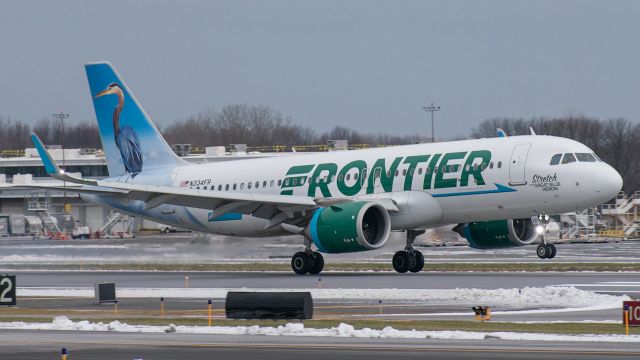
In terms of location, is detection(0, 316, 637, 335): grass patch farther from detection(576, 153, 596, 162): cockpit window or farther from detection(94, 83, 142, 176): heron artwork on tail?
detection(94, 83, 142, 176): heron artwork on tail

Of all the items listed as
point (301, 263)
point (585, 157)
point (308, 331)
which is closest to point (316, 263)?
point (301, 263)

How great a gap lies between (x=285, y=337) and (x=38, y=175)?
397 feet

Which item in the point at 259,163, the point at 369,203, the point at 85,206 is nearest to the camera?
the point at 369,203

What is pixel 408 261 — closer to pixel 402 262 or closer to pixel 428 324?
pixel 402 262

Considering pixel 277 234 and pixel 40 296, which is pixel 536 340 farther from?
pixel 277 234

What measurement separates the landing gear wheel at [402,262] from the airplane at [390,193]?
0.04 metres

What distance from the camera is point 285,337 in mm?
24938

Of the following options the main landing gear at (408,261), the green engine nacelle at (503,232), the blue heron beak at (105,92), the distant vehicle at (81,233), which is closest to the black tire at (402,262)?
the main landing gear at (408,261)

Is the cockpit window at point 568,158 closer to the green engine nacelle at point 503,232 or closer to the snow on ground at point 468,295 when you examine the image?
the green engine nacelle at point 503,232

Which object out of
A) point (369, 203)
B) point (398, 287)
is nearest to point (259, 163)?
point (369, 203)

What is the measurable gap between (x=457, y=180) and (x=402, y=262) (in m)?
4.65

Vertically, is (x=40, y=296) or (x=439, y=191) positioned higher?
(x=439, y=191)

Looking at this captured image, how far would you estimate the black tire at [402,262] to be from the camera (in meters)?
47.8

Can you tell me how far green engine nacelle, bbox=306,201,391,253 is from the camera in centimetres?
4416
